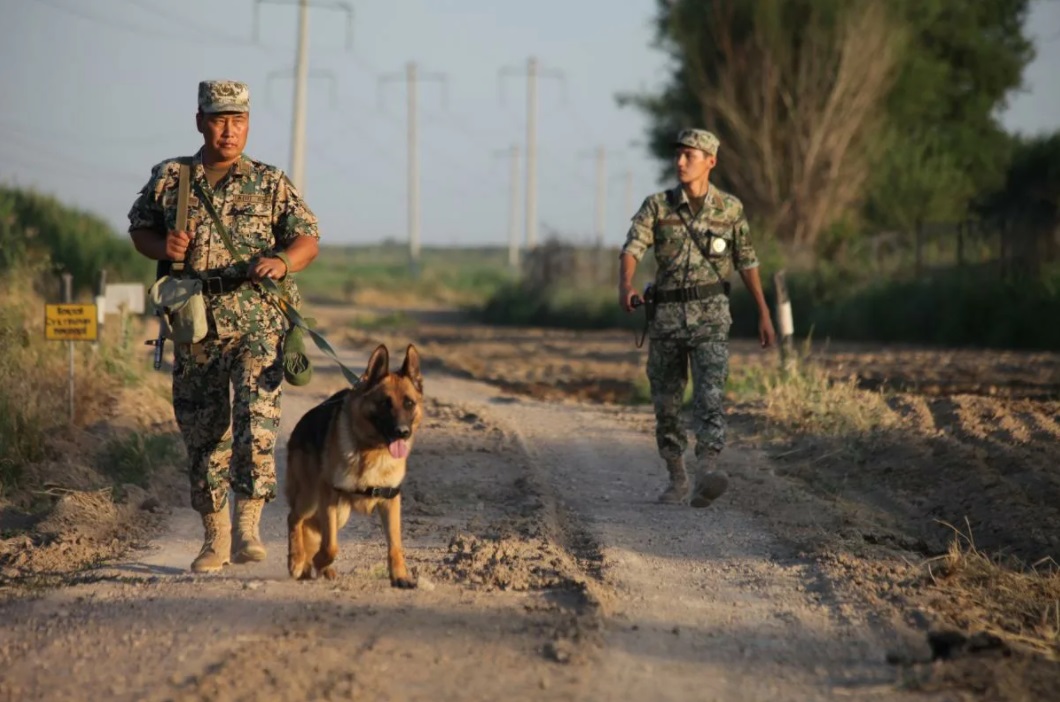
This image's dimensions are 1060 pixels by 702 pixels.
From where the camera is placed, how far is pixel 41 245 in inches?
920

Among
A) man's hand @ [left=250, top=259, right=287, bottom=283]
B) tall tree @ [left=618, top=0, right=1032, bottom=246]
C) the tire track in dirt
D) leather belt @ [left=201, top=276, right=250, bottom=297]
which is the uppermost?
tall tree @ [left=618, top=0, right=1032, bottom=246]

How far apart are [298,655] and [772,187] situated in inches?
1144

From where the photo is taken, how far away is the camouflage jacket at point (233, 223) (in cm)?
680

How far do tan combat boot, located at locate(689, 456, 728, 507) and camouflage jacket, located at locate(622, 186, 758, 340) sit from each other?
2.62ft

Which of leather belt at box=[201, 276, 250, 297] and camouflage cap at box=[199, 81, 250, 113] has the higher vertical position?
camouflage cap at box=[199, 81, 250, 113]

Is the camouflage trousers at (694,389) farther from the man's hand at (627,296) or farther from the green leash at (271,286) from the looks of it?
the green leash at (271,286)

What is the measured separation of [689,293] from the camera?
29.9 ft

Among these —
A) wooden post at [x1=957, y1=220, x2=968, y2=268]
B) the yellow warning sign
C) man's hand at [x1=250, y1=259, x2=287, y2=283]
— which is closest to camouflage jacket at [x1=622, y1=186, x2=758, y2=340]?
man's hand at [x1=250, y1=259, x2=287, y2=283]

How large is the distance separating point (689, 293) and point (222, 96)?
3.50 metres

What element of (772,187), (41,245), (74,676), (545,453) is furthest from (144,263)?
(74,676)

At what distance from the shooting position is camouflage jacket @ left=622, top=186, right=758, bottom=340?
9.12 meters

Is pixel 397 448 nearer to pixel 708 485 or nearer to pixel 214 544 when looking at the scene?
pixel 214 544

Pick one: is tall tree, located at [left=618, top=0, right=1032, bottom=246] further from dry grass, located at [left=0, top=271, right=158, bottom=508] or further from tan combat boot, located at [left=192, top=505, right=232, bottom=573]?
tan combat boot, located at [left=192, top=505, right=232, bottom=573]

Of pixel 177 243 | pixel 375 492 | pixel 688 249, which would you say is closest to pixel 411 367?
pixel 375 492
